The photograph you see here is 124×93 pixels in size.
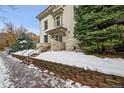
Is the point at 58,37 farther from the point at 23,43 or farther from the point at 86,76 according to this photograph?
the point at 86,76

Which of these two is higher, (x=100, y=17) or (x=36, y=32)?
(x=100, y=17)

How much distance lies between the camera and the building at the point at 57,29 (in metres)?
5.78

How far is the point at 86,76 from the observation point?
3.82 metres

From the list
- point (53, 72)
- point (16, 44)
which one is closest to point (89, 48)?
point (53, 72)

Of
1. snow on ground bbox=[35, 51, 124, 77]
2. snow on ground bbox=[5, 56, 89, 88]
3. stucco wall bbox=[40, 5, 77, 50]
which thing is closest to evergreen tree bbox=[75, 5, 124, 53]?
snow on ground bbox=[35, 51, 124, 77]

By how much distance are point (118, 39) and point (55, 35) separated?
3350 mm

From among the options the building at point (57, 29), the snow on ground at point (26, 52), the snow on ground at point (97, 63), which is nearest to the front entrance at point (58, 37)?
the building at point (57, 29)

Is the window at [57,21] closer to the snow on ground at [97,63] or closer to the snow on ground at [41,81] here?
the snow on ground at [41,81]

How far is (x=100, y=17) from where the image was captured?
462cm
